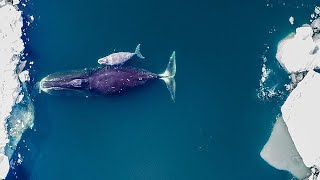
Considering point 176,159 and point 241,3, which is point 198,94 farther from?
point 241,3

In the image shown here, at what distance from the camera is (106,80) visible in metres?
5.64

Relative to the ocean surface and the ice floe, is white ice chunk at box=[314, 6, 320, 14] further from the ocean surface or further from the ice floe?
the ice floe

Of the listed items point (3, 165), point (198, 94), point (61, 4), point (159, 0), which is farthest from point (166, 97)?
point (3, 165)

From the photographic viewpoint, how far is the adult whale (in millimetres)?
5613

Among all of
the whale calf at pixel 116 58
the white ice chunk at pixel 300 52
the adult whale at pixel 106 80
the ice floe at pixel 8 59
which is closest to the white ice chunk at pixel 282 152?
the white ice chunk at pixel 300 52

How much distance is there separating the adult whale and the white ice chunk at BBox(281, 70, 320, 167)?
1.38m

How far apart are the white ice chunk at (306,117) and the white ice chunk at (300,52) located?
120 millimetres

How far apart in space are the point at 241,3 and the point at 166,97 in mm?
1396

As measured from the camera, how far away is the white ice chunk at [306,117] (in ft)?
18.0

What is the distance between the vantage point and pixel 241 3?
5.68 m

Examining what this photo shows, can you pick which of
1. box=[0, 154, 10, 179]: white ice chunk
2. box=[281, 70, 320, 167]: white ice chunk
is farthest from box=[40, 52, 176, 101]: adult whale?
box=[281, 70, 320, 167]: white ice chunk

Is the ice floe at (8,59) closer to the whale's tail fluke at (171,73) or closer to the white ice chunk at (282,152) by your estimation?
the whale's tail fluke at (171,73)

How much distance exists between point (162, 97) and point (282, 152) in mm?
1550

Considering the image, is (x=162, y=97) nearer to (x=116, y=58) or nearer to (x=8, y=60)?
(x=116, y=58)
